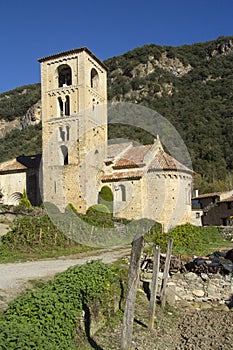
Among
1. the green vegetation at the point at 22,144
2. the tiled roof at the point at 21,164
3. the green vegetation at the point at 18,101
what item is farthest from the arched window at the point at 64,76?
the green vegetation at the point at 18,101

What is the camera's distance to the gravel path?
909 centimetres

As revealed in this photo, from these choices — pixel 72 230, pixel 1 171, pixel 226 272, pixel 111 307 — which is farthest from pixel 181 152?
pixel 111 307

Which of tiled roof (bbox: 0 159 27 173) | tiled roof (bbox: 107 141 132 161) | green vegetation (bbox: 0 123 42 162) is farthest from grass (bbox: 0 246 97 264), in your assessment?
green vegetation (bbox: 0 123 42 162)

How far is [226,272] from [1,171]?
27.7 m

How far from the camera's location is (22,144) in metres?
84.5

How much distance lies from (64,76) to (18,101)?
99465 mm

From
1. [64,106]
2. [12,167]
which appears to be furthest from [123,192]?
[12,167]

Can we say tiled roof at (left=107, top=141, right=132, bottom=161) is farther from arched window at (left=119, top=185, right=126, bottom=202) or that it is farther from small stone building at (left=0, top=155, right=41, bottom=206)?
small stone building at (left=0, top=155, right=41, bottom=206)

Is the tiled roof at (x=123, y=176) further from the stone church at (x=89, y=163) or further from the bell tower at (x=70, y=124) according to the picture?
the bell tower at (x=70, y=124)

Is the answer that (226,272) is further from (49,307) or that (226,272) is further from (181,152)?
(181,152)

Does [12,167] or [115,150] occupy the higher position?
[115,150]

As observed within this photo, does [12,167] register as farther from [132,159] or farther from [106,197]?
[132,159]

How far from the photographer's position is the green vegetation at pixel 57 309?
5.44 metres

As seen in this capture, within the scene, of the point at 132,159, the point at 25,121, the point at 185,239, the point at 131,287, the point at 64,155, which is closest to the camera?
the point at 131,287
